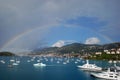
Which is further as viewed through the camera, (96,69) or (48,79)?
(96,69)

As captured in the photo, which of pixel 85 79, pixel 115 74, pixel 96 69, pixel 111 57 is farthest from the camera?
pixel 111 57

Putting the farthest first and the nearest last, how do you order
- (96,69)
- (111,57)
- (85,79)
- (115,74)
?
(111,57) → (96,69) → (85,79) → (115,74)

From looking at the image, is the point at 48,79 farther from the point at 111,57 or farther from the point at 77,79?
the point at 111,57

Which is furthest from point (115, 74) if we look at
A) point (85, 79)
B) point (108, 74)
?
point (85, 79)

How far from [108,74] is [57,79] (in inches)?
483

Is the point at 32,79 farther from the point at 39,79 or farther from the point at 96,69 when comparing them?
the point at 96,69

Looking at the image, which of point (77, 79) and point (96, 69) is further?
point (96, 69)

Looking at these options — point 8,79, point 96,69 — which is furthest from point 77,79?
point 96,69

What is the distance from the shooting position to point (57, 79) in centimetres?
6069

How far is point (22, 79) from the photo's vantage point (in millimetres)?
58781

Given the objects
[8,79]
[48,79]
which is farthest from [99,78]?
[8,79]

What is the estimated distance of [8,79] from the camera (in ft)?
195

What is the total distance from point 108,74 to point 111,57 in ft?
349

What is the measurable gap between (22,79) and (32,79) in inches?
92.2
